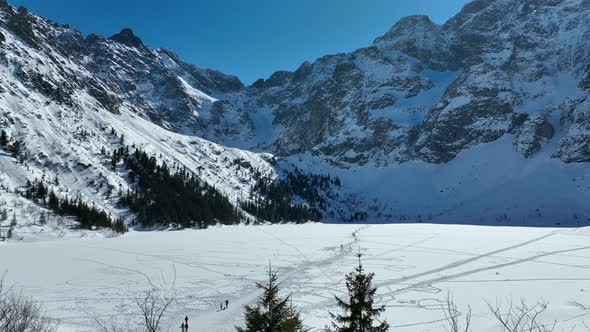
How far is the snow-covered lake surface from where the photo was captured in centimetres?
3153

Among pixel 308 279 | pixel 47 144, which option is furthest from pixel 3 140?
pixel 308 279

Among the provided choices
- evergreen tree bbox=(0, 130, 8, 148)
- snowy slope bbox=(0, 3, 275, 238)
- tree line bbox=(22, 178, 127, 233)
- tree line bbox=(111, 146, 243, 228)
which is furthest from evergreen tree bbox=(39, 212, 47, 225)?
evergreen tree bbox=(0, 130, 8, 148)

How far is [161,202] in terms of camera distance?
154625mm

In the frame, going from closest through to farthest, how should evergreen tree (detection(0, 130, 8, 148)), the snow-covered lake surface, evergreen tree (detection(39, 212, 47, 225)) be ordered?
the snow-covered lake surface
evergreen tree (detection(39, 212, 47, 225))
evergreen tree (detection(0, 130, 8, 148))

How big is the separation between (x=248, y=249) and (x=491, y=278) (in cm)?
4227

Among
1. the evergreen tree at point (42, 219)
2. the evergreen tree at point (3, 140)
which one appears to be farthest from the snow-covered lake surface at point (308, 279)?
the evergreen tree at point (3, 140)

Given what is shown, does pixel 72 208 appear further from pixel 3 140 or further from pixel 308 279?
pixel 308 279

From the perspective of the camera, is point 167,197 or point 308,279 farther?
point 167,197

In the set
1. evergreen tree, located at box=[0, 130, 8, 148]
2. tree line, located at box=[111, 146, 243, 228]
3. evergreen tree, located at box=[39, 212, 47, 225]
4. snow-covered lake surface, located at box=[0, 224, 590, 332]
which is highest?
evergreen tree, located at box=[0, 130, 8, 148]

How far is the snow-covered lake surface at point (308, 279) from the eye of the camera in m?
31.5

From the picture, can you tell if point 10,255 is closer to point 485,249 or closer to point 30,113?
point 485,249

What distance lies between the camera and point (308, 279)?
45.7m

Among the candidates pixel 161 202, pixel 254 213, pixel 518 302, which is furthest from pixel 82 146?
pixel 518 302

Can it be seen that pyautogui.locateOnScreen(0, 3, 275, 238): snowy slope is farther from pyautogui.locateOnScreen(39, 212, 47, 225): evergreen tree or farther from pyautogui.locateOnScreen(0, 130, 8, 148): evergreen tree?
pyautogui.locateOnScreen(0, 130, 8, 148): evergreen tree
